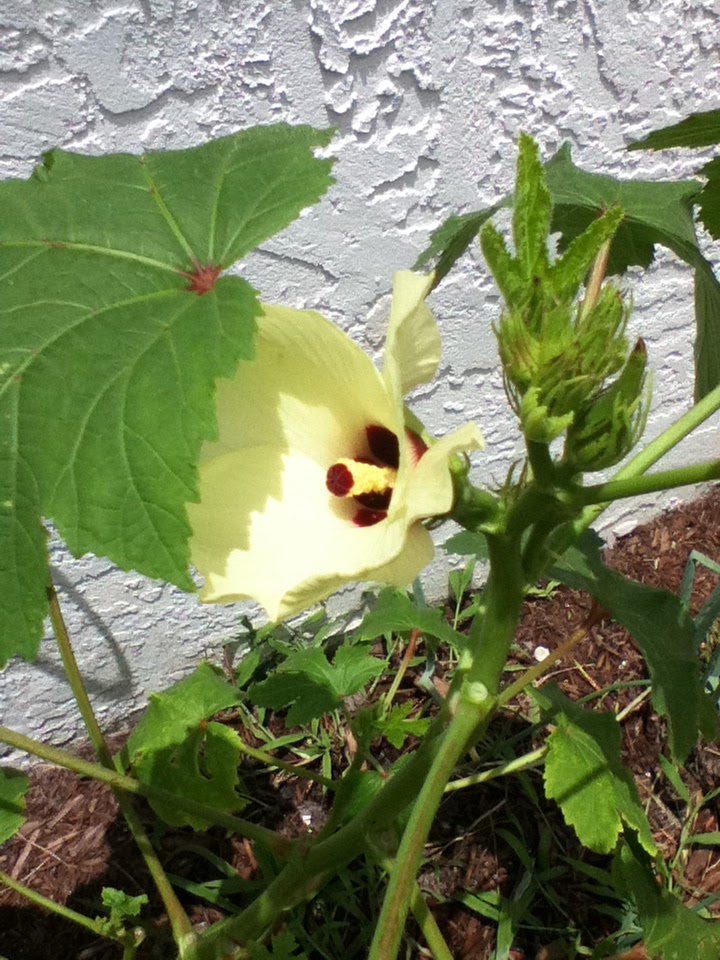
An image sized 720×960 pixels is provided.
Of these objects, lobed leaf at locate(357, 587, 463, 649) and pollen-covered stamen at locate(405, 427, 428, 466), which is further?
lobed leaf at locate(357, 587, 463, 649)

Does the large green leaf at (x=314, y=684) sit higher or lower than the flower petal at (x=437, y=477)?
lower

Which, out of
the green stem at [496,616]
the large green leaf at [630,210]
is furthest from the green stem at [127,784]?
the large green leaf at [630,210]

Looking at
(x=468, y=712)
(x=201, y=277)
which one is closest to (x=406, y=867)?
(x=468, y=712)

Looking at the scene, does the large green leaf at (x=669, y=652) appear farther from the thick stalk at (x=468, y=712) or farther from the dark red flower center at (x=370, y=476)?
the dark red flower center at (x=370, y=476)

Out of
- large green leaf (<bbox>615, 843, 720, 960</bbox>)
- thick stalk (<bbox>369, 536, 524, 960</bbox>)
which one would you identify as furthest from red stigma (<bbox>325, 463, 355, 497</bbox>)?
large green leaf (<bbox>615, 843, 720, 960</bbox>)

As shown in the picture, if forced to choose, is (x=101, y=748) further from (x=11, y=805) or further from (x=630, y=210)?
(x=630, y=210)

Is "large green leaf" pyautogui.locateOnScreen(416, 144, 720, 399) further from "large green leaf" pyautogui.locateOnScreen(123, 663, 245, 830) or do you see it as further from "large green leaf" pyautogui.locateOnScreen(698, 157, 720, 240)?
"large green leaf" pyautogui.locateOnScreen(123, 663, 245, 830)
